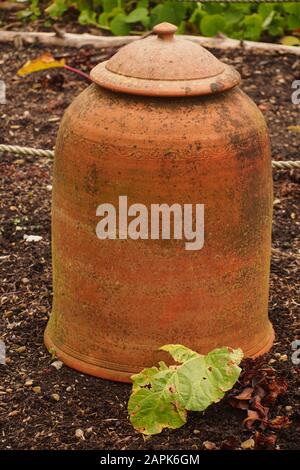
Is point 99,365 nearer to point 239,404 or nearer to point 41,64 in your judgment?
point 239,404

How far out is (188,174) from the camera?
10.3ft

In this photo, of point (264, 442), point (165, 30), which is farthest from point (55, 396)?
point (165, 30)

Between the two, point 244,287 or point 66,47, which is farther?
point 66,47

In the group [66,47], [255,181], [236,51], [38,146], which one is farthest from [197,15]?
[255,181]

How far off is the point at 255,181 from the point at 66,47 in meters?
4.00

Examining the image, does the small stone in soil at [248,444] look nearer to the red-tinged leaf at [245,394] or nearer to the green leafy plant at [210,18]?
the red-tinged leaf at [245,394]

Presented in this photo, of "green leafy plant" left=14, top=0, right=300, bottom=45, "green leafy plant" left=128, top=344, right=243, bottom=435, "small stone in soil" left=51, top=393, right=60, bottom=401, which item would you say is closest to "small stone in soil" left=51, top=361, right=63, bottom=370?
"small stone in soil" left=51, top=393, right=60, bottom=401

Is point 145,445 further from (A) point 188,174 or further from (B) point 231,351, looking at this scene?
(A) point 188,174

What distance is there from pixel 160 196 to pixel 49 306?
1.04 meters

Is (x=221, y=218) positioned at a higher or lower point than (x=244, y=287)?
higher

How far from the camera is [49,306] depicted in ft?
13.1

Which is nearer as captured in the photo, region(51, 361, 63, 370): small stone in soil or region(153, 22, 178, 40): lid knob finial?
region(153, 22, 178, 40): lid knob finial
